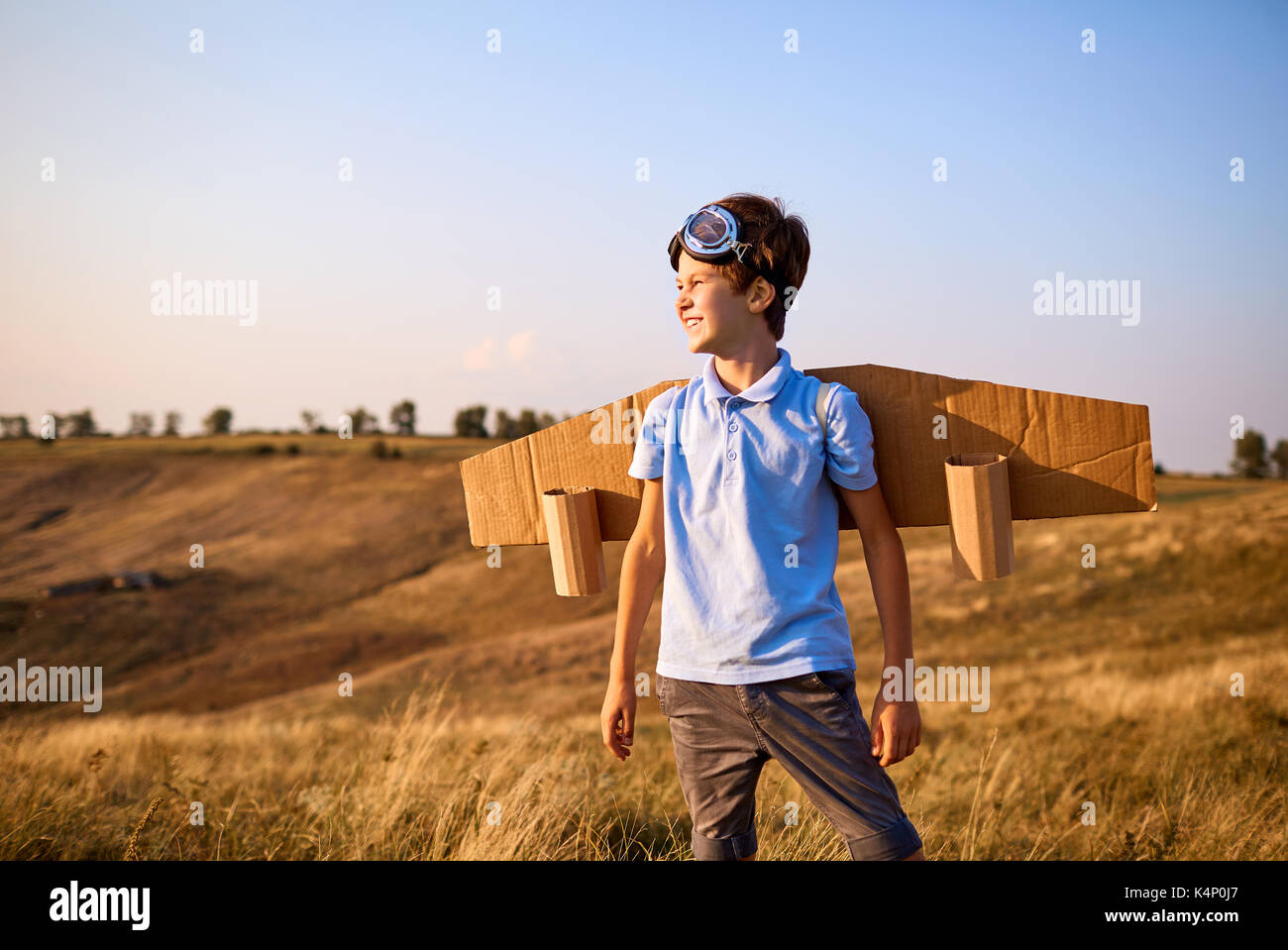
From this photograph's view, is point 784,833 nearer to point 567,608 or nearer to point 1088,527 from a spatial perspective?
point 1088,527

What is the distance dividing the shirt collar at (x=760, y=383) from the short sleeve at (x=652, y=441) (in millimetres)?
137

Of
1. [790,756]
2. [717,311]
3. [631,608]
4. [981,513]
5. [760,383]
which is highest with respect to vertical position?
[717,311]

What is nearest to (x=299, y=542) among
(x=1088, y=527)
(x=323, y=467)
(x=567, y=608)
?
(x=323, y=467)

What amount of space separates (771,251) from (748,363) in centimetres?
33

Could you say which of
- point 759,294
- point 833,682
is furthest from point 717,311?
point 833,682

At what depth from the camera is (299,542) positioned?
49.5 m

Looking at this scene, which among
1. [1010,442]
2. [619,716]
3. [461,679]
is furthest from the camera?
[461,679]

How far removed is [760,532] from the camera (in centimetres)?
258

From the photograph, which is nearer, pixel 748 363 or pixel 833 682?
pixel 833 682

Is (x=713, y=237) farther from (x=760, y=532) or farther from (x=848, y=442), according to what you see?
(x=760, y=532)

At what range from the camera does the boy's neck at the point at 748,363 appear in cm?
272

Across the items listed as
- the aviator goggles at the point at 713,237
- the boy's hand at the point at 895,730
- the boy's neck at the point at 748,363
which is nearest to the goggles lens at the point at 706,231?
the aviator goggles at the point at 713,237
